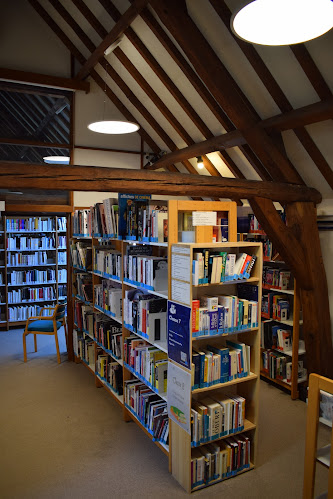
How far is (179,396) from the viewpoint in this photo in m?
3.14

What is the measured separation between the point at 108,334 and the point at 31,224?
417 cm

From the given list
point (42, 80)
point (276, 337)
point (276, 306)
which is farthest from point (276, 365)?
point (42, 80)

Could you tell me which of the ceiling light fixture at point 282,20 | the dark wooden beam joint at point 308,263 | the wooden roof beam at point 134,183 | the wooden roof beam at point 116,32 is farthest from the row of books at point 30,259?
the ceiling light fixture at point 282,20

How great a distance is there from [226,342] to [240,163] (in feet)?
10.7

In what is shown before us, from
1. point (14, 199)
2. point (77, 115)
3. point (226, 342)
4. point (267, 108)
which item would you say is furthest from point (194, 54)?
point (14, 199)

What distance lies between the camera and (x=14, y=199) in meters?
6.87

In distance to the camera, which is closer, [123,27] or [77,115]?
[123,27]

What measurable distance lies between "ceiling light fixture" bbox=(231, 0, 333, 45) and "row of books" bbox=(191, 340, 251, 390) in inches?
91.0

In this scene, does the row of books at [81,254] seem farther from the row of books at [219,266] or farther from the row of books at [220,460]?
the row of books at [220,460]

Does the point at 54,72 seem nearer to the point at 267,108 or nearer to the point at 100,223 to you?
the point at 100,223

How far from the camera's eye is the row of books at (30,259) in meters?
7.73

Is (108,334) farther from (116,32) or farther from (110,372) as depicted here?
(116,32)

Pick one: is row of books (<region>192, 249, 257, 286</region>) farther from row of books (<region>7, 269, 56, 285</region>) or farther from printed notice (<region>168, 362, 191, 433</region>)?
row of books (<region>7, 269, 56, 285</region>)

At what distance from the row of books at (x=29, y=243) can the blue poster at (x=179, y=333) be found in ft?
17.9
